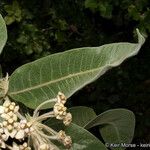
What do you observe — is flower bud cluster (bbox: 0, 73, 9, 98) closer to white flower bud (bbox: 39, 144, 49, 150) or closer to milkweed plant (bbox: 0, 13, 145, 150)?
milkweed plant (bbox: 0, 13, 145, 150)

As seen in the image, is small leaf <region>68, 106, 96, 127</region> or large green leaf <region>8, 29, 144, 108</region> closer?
large green leaf <region>8, 29, 144, 108</region>

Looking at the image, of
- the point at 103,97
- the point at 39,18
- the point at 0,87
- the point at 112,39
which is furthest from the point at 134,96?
the point at 0,87

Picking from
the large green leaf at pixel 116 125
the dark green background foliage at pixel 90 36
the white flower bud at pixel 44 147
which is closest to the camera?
the white flower bud at pixel 44 147

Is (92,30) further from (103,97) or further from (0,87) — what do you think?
(0,87)

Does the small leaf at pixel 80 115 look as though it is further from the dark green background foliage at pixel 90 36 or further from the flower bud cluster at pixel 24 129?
the dark green background foliage at pixel 90 36

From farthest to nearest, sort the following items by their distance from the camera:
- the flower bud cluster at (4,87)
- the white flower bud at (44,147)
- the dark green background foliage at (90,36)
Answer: the dark green background foliage at (90,36)
the flower bud cluster at (4,87)
the white flower bud at (44,147)

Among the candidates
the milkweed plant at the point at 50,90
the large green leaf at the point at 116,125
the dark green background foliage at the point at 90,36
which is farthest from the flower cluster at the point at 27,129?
the dark green background foliage at the point at 90,36

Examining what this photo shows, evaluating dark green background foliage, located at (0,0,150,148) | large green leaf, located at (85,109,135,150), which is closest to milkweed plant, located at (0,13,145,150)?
large green leaf, located at (85,109,135,150)
